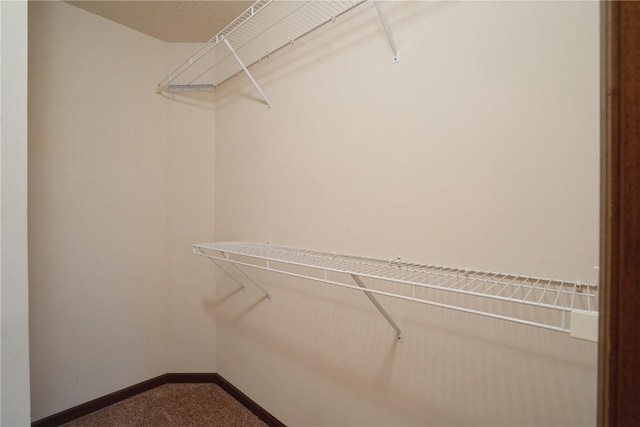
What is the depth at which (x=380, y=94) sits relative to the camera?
1.10 meters

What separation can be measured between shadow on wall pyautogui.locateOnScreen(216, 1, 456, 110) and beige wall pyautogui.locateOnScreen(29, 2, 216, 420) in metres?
0.59

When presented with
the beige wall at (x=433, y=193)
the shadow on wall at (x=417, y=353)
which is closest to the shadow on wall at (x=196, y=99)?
the beige wall at (x=433, y=193)

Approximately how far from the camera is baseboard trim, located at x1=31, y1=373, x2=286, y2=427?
5.11 feet

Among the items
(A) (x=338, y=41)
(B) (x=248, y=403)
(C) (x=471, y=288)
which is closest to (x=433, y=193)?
(C) (x=471, y=288)

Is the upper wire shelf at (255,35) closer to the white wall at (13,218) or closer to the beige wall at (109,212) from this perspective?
the beige wall at (109,212)

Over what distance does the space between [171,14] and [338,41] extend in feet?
3.75

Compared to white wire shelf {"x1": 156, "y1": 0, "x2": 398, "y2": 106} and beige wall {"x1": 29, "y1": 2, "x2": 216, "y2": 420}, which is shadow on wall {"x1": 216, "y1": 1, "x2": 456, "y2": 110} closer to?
white wire shelf {"x1": 156, "y1": 0, "x2": 398, "y2": 106}

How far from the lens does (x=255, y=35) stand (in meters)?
1.62

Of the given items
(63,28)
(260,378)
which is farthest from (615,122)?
(63,28)

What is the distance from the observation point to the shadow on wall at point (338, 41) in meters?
1.00

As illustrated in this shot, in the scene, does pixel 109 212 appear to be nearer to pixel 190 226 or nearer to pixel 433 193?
pixel 190 226

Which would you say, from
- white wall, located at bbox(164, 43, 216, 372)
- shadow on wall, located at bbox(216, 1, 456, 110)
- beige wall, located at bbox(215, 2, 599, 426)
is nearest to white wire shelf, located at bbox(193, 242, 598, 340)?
beige wall, located at bbox(215, 2, 599, 426)

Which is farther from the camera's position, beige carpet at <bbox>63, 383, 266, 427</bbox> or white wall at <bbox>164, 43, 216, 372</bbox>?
white wall at <bbox>164, 43, 216, 372</bbox>

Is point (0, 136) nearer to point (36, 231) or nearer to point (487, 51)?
point (36, 231)
